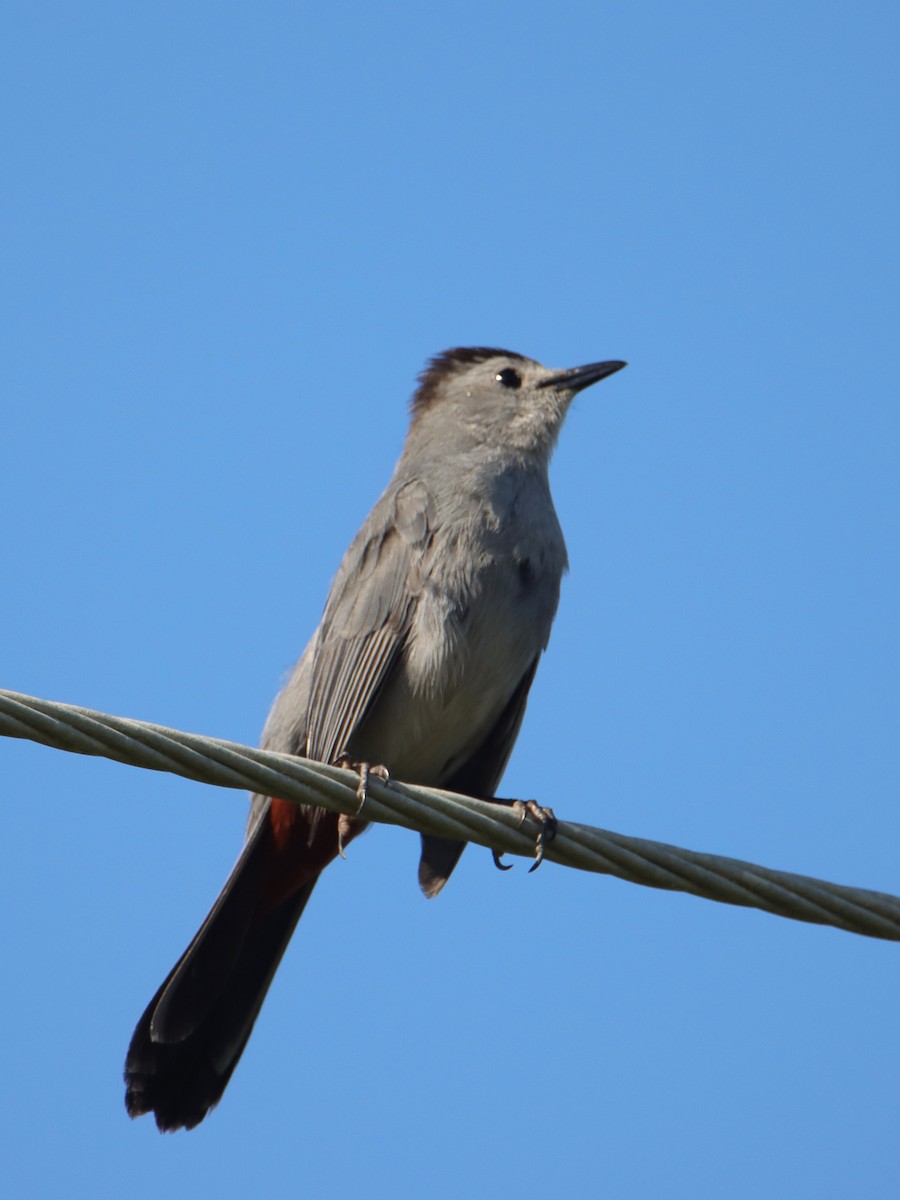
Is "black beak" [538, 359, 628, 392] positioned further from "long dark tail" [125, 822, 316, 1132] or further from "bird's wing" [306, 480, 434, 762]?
"long dark tail" [125, 822, 316, 1132]

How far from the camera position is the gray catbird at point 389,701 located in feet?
15.8

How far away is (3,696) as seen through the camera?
3084mm

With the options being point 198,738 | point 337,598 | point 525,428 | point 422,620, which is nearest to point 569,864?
point 198,738

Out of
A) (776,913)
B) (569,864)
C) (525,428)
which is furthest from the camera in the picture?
(525,428)

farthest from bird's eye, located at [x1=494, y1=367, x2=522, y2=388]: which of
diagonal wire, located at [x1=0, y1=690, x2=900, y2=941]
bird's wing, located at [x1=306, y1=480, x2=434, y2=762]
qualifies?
diagonal wire, located at [x1=0, y1=690, x2=900, y2=941]

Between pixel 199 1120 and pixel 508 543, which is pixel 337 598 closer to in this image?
pixel 508 543

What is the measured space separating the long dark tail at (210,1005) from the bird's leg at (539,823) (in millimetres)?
795

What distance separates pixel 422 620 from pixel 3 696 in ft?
7.08

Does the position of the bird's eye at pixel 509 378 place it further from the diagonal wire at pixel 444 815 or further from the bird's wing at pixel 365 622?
the diagonal wire at pixel 444 815

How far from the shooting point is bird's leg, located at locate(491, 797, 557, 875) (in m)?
3.89

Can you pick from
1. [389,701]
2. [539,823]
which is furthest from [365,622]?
[539,823]

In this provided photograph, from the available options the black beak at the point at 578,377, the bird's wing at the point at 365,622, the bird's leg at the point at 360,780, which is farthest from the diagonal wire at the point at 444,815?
the black beak at the point at 578,377

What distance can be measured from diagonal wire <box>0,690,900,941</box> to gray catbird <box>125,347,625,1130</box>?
3.44 feet

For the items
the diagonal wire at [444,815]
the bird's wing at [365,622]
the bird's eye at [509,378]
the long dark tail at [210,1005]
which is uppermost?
the bird's eye at [509,378]
